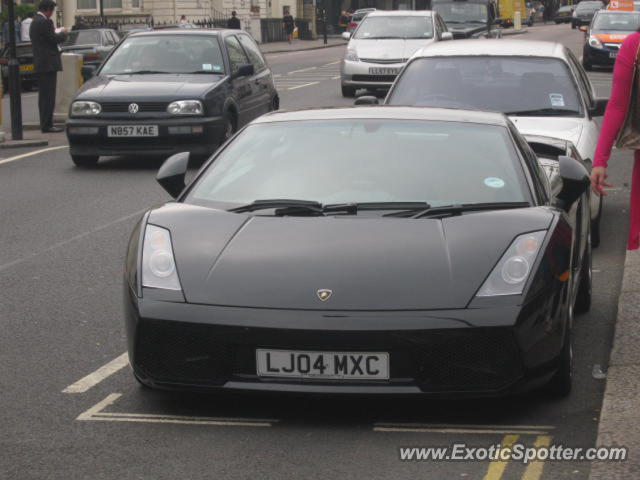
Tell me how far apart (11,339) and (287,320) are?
229cm

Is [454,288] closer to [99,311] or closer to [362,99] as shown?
[99,311]

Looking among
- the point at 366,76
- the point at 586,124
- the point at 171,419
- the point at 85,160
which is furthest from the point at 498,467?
the point at 366,76

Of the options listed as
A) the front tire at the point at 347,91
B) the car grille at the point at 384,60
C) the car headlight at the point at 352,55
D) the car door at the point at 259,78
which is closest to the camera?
the car door at the point at 259,78

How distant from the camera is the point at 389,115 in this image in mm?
6328

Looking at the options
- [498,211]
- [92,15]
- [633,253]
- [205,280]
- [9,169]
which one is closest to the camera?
[205,280]

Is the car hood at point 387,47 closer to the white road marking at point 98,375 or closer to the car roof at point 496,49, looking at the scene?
the car roof at point 496,49

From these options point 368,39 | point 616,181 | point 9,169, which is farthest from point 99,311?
point 368,39

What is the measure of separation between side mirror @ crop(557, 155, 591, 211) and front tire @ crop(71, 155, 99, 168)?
9.72m

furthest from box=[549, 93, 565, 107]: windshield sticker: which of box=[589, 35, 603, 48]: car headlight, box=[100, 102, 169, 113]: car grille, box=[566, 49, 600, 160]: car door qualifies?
box=[589, 35, 603, 48]: car headlight

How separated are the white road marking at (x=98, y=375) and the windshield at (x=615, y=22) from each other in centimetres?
3074

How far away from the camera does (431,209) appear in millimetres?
5453

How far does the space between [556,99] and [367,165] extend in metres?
4.47

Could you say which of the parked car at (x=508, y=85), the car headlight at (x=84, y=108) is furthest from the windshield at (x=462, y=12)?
the parked car at (x=508, y=85)

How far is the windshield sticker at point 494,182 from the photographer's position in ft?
18.7
